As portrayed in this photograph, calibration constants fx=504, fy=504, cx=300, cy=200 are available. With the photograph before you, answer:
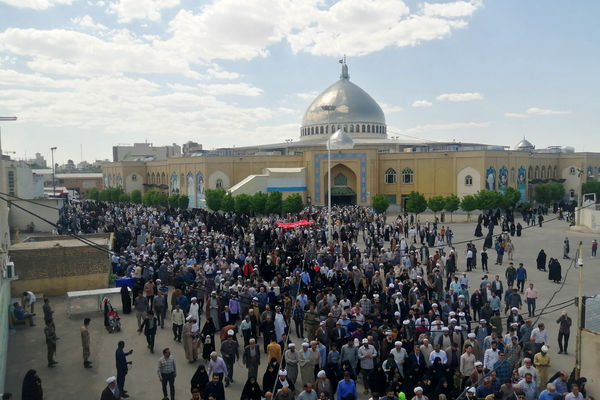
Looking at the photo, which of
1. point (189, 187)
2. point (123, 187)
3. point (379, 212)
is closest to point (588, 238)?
point (379, 212)

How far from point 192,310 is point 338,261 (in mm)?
5819

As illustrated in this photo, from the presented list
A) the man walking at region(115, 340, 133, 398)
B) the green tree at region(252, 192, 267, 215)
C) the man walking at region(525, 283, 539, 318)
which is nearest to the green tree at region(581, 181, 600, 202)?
the green tree at region(252, 192, 267, 215)

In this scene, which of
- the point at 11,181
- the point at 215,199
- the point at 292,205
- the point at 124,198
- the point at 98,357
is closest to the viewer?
the point at 98,357

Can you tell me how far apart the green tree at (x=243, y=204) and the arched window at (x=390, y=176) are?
15183mm

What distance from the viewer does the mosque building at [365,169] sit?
135 feet

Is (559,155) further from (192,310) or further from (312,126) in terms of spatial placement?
(192,310)

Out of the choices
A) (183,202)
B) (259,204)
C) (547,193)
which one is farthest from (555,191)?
(183,202)

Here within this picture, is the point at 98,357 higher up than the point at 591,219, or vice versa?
the point at 591,219

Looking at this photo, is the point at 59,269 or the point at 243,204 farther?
the point at 243,204

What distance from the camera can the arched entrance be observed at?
1695 inches

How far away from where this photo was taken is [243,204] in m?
33.2

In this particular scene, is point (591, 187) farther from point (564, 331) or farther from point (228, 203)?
point (564, 331)

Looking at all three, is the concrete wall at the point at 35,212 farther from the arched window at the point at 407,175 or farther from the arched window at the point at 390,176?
the arched window at the point at 407,175

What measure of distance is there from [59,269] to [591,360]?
13.6 meters
